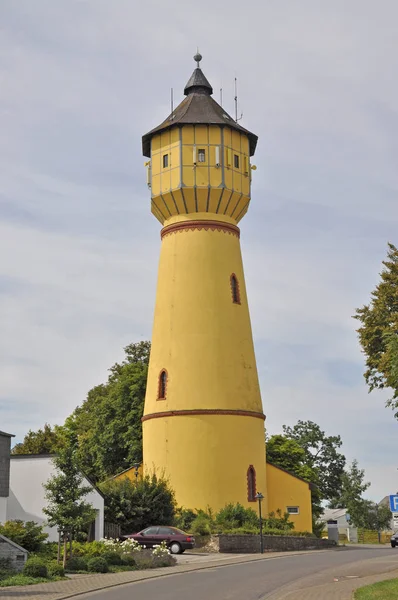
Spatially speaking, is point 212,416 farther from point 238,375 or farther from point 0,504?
point 0,504

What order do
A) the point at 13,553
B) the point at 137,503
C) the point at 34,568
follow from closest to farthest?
the point at 34,568 → the point at 13,553 → the point at 137,503

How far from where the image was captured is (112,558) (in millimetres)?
27750

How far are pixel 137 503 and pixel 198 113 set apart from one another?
1968 cm

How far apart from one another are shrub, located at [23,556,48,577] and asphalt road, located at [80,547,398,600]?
2.71 meters

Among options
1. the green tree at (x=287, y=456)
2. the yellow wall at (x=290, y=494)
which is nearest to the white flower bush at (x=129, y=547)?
the yellow wall at (x=290, y=494)

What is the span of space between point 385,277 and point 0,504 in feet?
62.9

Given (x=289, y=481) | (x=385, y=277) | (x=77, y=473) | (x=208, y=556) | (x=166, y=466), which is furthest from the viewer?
(x=289, y=481)

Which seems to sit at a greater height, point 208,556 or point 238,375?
point 238,375

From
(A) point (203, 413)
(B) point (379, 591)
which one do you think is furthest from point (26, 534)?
(B) point (379, 591)

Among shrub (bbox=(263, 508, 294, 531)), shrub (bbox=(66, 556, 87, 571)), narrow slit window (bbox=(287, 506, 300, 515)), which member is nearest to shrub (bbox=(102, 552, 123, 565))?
shrub (bbox=(66, 556, 87, 571))

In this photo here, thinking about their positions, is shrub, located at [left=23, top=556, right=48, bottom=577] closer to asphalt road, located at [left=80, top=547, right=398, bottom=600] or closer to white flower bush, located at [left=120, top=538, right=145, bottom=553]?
asphalt road, located at [left=80, top=547, right=398, bottom=600]

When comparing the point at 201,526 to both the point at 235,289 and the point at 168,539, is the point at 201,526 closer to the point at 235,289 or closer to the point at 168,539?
the point at 168,539

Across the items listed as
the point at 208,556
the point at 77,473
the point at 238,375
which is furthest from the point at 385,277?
the point at 77,473

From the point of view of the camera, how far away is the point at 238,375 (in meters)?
41.7
